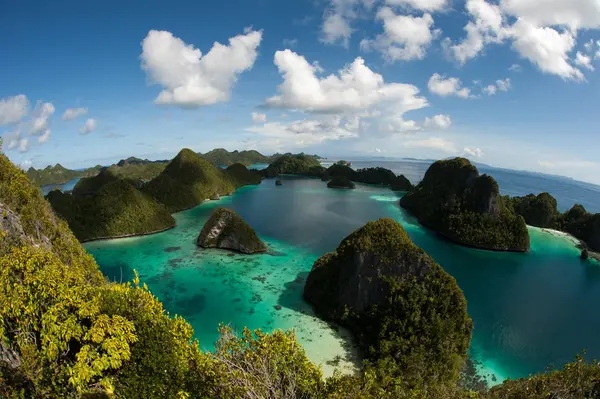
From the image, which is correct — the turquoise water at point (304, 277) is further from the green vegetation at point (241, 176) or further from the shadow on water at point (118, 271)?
the green vegetation at point (241, 176)

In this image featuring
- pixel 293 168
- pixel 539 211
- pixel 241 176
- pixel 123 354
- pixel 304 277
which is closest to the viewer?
pixel 123 354

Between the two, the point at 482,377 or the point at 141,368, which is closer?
the point at 141,368

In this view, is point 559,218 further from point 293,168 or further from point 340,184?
point 293,168

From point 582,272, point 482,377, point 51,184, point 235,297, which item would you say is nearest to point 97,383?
point 235,297

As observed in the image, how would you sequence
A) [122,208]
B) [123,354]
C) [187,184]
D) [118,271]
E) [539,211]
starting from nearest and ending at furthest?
[123,354], [118,271], [122,208], [539,211], [187,184]

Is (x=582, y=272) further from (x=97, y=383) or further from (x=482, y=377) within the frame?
(x=97, y=383)

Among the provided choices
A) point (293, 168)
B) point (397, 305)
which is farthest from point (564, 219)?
point (293, 168)
